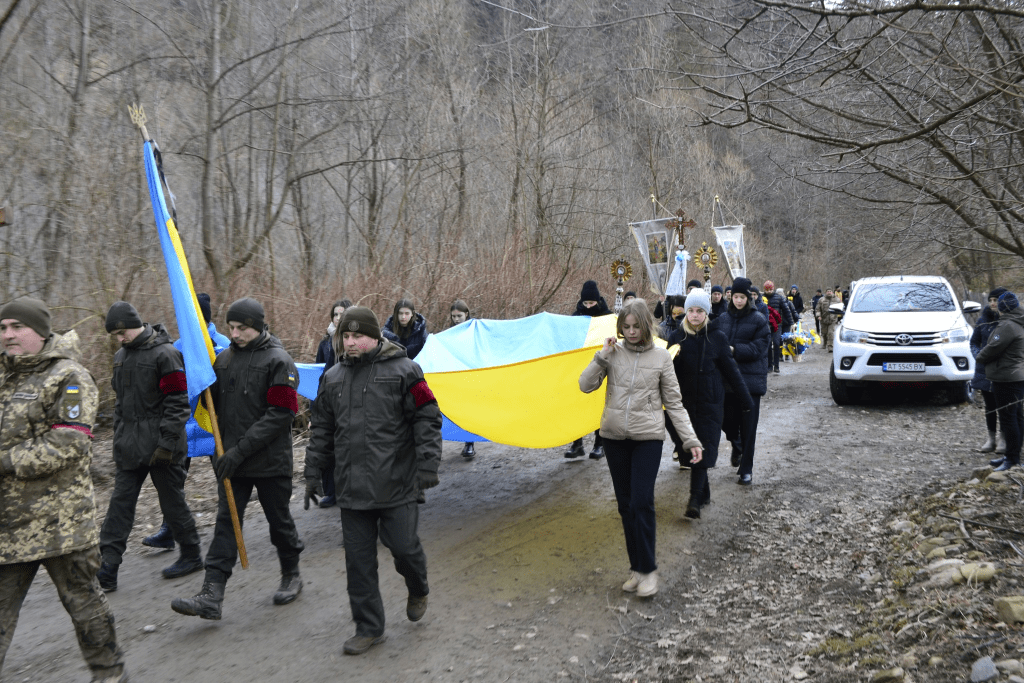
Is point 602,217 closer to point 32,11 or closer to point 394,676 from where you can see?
point 32,11

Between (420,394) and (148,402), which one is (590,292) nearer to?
(420,394)

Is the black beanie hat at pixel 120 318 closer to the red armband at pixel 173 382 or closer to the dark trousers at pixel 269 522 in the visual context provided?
the red armband at pixel 173 382

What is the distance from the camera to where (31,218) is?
999 centimetres

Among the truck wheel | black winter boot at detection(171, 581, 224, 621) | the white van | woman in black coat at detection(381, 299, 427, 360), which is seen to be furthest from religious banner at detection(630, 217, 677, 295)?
black winter boot at detection(171, 581, 224, 621)

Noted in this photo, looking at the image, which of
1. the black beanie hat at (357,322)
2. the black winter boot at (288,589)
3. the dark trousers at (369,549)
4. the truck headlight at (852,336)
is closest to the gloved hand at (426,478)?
the dark trousers at (369,549)

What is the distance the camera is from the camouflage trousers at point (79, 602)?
3.64m

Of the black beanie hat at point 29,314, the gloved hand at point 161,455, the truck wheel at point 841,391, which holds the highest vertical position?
the black beanie hat at point 29,314

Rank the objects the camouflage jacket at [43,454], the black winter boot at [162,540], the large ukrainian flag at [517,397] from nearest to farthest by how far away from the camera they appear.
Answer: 1. the camouflage jacket at [43,454]
2. the black winter boot at [162,540]
3. the large ukrainian flag at [517,397]

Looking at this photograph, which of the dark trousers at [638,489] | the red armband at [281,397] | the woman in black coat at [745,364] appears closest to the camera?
the red armband at [281,397]

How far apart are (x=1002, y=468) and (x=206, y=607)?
7.68 meters

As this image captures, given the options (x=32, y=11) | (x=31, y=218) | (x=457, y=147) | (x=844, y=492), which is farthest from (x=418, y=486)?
(x=457, y=147)

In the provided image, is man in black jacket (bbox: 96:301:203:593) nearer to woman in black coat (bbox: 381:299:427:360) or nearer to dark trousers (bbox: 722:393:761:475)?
woman in black coat (bbox: 381:299:427:360)

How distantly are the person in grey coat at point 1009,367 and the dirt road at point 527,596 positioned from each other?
905 millimetres

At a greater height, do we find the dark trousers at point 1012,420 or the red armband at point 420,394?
the red armband at point 420,394
